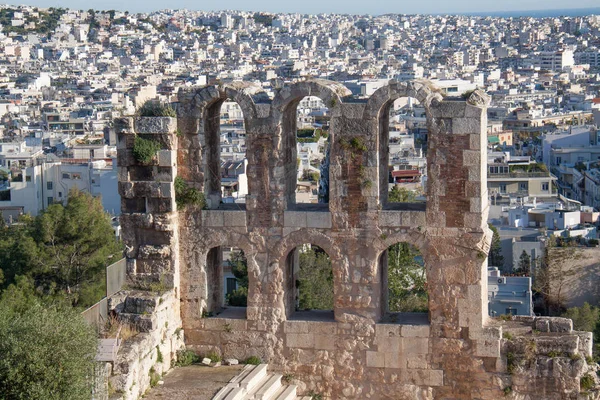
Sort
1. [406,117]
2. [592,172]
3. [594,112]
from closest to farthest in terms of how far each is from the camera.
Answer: [592,172]
[406,117]
[594,112]

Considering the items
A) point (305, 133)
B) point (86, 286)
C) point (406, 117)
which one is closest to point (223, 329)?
point (86, 286)

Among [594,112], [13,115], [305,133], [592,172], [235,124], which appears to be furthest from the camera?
[13,115]

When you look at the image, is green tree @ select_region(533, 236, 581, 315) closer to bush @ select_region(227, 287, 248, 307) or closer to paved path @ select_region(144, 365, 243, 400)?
bush @ select_region(227, 287, 248, 307)

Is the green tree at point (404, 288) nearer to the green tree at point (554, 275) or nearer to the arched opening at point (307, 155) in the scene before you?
the arched opening at point (307, 155)

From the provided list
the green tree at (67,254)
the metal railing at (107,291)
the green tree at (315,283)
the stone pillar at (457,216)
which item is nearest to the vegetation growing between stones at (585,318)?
the green tree at (315,283)

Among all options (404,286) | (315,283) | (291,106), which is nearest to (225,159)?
(315,283)

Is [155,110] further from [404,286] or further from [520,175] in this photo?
[520,175]

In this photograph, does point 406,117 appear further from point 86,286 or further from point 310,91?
point 310,91
